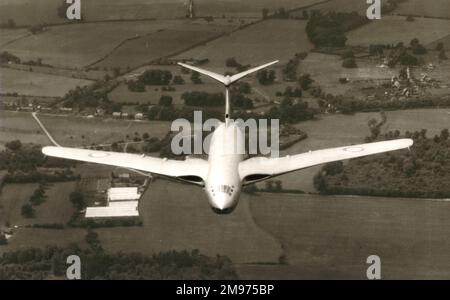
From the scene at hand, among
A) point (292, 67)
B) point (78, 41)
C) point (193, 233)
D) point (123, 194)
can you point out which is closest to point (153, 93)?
point (292, 67)

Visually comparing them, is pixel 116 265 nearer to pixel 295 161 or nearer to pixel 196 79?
pixel 295 161

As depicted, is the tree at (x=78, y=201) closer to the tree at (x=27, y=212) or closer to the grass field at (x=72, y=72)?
the tree at (x=27, y=212)

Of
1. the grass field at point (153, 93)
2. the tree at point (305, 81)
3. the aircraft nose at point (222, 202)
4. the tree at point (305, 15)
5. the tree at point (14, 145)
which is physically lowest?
the aircraft nose at point (222, 202)

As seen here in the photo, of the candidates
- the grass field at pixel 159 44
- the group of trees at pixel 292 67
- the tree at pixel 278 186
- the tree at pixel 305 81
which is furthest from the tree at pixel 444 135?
the grass field at pixel 159 44

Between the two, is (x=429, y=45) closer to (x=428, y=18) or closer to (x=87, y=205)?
(x=428, y=18)

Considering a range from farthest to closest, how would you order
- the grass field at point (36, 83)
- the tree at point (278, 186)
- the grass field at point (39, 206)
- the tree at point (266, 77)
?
the tree at point (266, 77) → the grass field at point (36, 83) → the tree at point (278, 186) → the grass field at point (39, 206)

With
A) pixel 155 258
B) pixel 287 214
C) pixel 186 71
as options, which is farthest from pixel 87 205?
pixel 186 71
